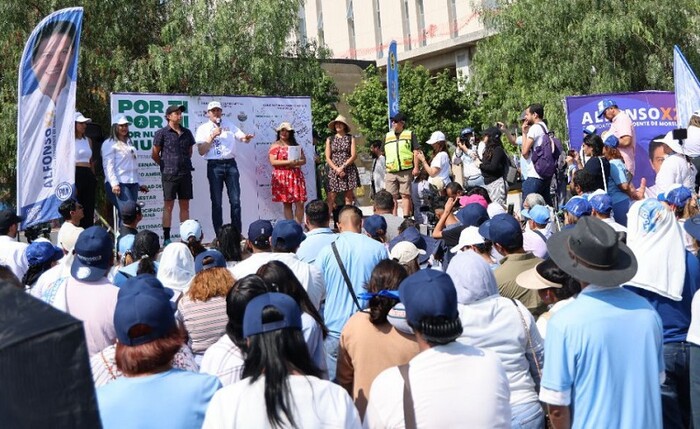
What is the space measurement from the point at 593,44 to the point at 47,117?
1652cm

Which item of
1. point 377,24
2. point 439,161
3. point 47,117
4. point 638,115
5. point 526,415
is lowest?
point 526,415

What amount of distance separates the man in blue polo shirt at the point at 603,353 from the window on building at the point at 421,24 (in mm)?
48687

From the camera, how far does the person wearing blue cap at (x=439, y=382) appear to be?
10.8 feet

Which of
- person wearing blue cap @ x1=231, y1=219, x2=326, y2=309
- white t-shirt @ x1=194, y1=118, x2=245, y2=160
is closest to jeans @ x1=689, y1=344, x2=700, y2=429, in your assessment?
person wearing blue cap @ x1=231, y1=219, x2=326, y2=309

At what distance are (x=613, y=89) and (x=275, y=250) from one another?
1884cm

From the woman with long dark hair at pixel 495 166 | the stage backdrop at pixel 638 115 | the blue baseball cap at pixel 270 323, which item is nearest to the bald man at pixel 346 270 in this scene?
the blue baseball cap at pixel 270 323

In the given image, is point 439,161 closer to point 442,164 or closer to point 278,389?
point 442,164

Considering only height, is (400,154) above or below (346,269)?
above

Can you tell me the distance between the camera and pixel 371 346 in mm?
4441

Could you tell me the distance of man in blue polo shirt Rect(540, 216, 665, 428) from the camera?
12.2ft

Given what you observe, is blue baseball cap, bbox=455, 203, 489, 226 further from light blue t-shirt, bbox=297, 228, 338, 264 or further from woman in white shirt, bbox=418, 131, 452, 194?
woman in white shirt, bbox=418, 131, 452, 194

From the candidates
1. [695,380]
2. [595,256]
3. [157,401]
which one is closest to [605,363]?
[595,256]

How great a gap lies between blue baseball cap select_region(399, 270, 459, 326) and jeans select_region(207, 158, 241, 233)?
31.1ft

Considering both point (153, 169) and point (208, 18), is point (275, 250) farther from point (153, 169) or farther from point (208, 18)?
point (208, 18)
